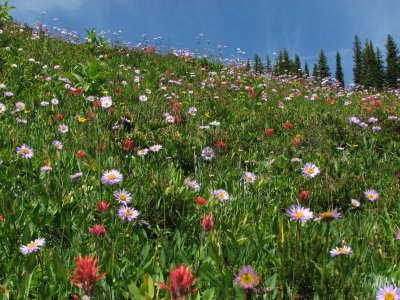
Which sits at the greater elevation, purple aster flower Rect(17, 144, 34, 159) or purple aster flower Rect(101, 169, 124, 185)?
purple aster flower Rect(17, 144, 34, 159)

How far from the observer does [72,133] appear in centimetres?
440

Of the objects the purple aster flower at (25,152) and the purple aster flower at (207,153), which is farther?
the purple aster flower at (207,153)

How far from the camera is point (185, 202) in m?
2.94

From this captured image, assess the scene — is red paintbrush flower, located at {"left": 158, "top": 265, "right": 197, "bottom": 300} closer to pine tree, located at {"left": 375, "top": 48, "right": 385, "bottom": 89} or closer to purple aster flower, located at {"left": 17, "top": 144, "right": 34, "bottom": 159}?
purple aster flower, located at {"left": 17, "top": 144, "right": 34, "bottom": 159}

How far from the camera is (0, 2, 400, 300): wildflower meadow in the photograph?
6.07 ft

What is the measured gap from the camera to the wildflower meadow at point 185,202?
6.07 feet

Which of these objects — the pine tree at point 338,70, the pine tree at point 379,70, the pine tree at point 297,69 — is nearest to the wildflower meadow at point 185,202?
the pine tree at point 297,69

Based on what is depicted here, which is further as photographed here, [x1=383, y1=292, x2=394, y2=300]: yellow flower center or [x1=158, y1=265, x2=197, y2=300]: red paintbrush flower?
[x1=383, y1=292, x2=394, y2=300]: yellow flower center

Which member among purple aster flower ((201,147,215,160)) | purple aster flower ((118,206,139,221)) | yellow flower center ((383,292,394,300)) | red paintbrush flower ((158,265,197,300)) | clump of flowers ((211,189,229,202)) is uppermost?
purple aster flower ((201,147,215,160))

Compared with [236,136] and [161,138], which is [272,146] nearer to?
[236,136]

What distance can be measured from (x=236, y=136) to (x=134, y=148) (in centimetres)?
166

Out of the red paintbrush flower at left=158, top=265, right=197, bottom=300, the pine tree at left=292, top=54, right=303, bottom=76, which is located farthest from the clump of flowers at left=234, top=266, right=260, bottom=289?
the pine tree at left=292, top=54, right=303, bottom=76

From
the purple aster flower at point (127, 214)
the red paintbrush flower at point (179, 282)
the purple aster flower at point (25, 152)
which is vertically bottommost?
the red paintbrush flower at point (179, 282)

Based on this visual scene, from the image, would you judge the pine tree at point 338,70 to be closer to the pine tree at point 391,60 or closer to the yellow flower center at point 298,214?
the pine tree at point 391,60
